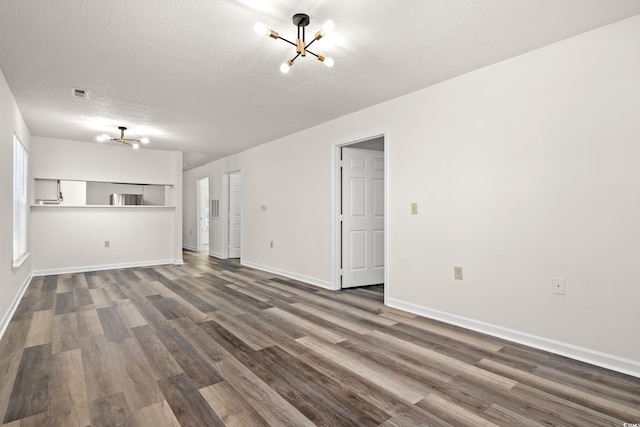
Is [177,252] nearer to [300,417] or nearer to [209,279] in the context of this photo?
[209,279]

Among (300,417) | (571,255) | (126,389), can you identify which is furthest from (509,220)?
(126,389)

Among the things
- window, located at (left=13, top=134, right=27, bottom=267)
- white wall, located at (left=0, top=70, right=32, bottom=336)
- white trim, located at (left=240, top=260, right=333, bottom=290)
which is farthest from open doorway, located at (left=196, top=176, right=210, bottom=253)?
white wall, located at (left=0, top=70, right=32, bottom=336)

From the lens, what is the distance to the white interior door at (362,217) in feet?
15.3

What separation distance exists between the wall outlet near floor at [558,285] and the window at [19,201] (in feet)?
17.5

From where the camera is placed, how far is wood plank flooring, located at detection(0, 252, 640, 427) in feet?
5.78

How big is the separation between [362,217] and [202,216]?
6.32 metres

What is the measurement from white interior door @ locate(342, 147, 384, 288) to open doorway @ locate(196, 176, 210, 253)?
550 cm

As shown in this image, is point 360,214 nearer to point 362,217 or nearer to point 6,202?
point 362,217

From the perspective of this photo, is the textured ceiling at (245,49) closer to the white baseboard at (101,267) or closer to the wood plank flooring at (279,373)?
the wood plank flooring at (279,373)

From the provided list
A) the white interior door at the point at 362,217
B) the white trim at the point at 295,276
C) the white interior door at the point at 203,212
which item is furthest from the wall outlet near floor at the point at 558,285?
the white interior door at the point at 203,212

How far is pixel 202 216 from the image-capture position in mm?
9703

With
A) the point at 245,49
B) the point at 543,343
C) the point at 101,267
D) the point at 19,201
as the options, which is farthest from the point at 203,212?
the point at 543,343

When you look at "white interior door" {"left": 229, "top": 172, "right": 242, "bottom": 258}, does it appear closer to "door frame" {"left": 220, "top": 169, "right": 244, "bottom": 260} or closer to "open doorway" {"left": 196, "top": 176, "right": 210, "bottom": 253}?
"door frame" {"left": 220, "top": 169, "right": 244, "bottom": 260}

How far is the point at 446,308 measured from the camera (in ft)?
10.7
